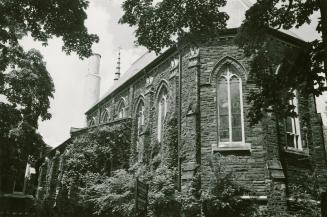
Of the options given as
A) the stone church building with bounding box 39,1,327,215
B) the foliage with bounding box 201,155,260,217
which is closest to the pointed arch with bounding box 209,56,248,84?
the stone church building with bounding box 39,1,327,215

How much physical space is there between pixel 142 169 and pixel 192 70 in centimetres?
519

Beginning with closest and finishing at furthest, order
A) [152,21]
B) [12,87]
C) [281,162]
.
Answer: [152,21] < [281,162] < [12,87]

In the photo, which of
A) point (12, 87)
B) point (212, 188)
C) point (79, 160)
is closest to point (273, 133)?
point (212, 188)

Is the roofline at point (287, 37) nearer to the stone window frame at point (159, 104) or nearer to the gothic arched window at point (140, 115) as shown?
the stone window frame at point (159, 104)

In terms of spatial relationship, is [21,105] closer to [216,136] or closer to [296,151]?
[216,136]

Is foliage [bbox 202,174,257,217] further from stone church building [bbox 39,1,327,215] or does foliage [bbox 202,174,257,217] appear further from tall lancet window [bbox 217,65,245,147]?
tall lancet window [bbox 217,65,245,147]

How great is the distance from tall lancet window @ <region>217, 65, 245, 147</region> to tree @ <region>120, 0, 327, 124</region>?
6.15m

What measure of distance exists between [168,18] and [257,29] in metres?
2.60

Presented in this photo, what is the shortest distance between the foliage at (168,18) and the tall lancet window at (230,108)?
784 centimetres

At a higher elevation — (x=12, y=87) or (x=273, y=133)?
(x=12, y=87)

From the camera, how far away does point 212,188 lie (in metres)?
15.2

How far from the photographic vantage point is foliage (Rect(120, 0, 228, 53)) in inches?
383

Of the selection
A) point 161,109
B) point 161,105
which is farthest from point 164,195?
point 161,105

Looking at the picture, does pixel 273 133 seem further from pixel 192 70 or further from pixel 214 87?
pixel 192 70
